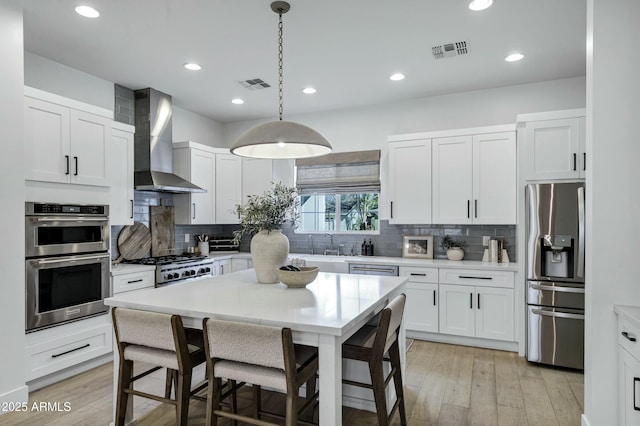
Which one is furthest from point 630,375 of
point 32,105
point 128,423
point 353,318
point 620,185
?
point 32,105

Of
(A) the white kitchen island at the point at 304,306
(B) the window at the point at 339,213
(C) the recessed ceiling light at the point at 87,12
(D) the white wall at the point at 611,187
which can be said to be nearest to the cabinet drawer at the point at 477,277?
(B) the window at the point at 339,213

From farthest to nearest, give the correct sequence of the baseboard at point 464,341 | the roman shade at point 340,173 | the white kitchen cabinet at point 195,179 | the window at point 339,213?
the window at point 339,213, the roman shade at point 340,173, the white kitchen cabinet at point 195,179, the baseboard at point 464,341

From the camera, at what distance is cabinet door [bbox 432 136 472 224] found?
4414 millimetres

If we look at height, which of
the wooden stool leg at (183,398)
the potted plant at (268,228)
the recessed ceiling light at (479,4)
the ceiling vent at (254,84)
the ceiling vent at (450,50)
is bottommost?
the wooden stool leg at (183,398)

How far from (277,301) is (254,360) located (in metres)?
0.44

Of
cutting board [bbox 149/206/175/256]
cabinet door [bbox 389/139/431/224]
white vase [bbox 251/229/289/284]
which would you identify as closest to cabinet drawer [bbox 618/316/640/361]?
white vase [bbox 251/229/289/284]

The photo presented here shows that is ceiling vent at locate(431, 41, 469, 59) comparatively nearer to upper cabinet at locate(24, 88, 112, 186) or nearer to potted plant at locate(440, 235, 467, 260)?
potted plant at locate(440, 235, 467, 260)

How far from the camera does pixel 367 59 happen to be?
3.74 meters

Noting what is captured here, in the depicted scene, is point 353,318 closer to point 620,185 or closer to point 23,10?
point 620,185

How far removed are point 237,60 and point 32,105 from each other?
1.78 m

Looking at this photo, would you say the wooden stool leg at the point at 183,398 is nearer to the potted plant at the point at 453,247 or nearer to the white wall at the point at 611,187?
the white wall at the point at 611,187

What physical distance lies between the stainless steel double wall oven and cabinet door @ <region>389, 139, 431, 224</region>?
10.6 feet

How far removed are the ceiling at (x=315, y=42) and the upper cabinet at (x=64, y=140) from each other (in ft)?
1.89

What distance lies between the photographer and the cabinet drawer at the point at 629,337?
1.88 m
